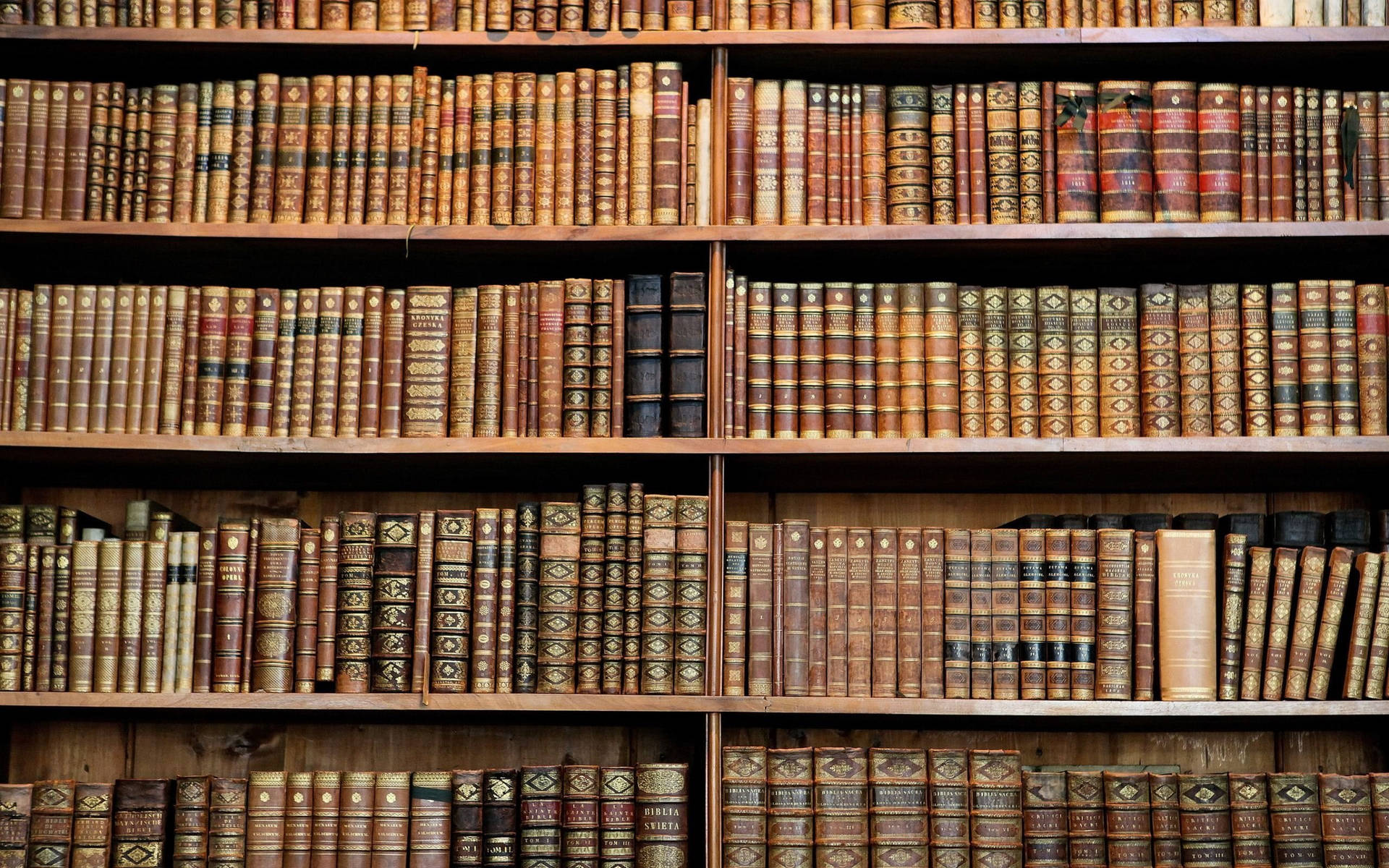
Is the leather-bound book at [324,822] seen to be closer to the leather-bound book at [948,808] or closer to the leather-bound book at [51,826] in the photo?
the leather-bound book at [51,826]

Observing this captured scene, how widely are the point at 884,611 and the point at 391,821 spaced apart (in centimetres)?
86

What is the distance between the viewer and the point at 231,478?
2.78 metres

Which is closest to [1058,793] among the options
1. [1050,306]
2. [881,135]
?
[1050,306]

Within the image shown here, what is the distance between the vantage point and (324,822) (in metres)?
2.41

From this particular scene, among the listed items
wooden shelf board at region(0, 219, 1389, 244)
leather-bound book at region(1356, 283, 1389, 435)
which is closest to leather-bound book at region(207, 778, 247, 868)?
wooden shelf board at region(0, 219, 1389, 244)

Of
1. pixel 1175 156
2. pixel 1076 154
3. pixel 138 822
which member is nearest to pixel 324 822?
pixel 138 822

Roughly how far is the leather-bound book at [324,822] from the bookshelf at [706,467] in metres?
0.12

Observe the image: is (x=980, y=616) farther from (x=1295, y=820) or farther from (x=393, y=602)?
(x=393, y=602)

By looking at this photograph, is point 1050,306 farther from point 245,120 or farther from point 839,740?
point 245,120

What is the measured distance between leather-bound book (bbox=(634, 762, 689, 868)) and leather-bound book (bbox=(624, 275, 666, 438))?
550mm

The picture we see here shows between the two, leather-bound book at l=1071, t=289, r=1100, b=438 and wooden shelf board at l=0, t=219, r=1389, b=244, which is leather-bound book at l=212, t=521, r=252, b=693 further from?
leather-bound book at l=1071, t=289, r=1100, b=438

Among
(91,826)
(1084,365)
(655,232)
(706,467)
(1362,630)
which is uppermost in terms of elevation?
(655,232)

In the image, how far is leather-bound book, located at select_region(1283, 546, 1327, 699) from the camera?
7.97 ft

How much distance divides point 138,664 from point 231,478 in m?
0.46
